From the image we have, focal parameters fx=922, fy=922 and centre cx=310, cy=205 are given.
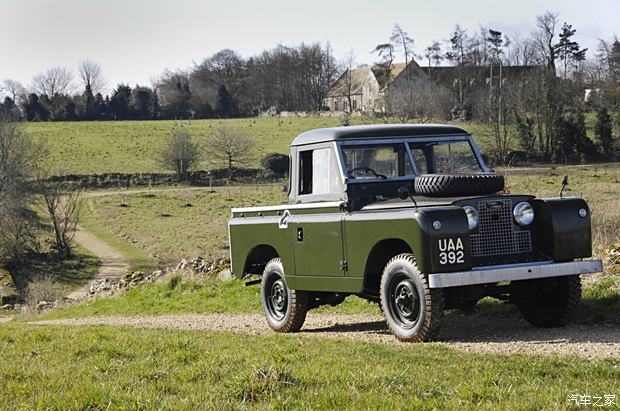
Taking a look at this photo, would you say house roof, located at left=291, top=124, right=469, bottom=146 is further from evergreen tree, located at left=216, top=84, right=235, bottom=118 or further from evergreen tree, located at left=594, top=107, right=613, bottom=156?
evergreen tree, located at left=216, top=84, right=235, bottom=118

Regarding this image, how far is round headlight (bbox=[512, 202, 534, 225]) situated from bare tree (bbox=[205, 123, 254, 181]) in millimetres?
68437

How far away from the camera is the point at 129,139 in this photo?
309ft

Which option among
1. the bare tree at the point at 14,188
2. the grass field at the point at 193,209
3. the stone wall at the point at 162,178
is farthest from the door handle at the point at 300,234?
the stone wall at the point at 162,178

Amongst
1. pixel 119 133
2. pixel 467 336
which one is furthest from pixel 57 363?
pixel 119 133

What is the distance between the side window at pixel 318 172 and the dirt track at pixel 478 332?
6.38 feet

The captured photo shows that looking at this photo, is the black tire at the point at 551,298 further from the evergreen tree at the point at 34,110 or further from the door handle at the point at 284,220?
the evergreen tree at the point at 34,110

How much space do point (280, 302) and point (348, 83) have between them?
111m

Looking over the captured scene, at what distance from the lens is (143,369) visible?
8.51 m

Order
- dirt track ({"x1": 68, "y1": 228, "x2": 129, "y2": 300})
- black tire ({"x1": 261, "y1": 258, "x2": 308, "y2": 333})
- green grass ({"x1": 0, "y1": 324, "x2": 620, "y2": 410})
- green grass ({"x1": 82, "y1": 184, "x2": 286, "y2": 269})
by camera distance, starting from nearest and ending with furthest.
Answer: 1. green grass ({"x1": 0, "y1": 324, "x2": 620, "y2": 410})
2. black tire ({"x1": 261, "y1": 258, "x2": 308, "y2": 333})
3. dirt track ({"x1": 68, "y1": 228, "x2": 129, "y2": 300})
4. green grass ({"x1": 82, "y1": 184, "x2": 286, "y2": 269})

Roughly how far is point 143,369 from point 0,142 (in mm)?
64745

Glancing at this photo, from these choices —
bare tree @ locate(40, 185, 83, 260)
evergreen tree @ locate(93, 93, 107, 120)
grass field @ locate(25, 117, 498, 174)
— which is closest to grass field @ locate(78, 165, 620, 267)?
bare tree @ locate(40, 185, 83, 260)

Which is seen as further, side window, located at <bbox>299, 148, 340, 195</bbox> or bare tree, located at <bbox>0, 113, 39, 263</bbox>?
bare tree, located at <bbox>0, 113, 39, 263</bbox>

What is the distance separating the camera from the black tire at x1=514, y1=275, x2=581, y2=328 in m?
11.2

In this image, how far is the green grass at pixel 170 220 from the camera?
178 ft
